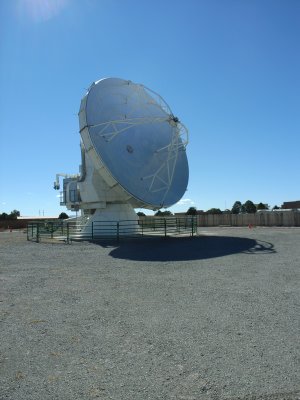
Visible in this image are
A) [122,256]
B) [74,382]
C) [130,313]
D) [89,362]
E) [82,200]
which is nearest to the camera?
[74,382]

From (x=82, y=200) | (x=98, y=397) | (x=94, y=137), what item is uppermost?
(x=94, y=137)

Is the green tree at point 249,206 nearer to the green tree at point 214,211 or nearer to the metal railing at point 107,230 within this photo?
the green tree at point 214,211

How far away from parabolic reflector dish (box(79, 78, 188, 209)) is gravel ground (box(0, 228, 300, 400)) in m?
12.5

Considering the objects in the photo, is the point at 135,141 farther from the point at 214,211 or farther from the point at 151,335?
the point at 214,211

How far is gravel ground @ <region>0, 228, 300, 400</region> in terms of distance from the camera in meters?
4.24

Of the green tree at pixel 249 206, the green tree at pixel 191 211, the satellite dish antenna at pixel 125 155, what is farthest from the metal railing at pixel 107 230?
the green tree at pixel 249 206

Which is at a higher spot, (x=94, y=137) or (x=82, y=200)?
(x=94, y=137)

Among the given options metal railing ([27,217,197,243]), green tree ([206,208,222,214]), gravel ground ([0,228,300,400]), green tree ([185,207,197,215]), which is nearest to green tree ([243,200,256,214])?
green tree ([206,208,222,214])

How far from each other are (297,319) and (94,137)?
18185 mm

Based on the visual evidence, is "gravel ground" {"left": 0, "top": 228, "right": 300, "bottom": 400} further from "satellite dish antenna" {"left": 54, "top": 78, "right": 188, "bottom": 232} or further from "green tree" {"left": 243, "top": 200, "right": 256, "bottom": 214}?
"green tree" {"left": 243, "top": 200, "right": 256, "bottom": 214}

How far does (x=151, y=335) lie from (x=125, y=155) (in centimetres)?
1948

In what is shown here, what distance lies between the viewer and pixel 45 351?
5.28 m

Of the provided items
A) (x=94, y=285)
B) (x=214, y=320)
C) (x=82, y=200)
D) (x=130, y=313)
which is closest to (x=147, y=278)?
(x=94, y=285)

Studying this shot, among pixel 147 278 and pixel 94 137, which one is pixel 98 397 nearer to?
pixel 147 278
